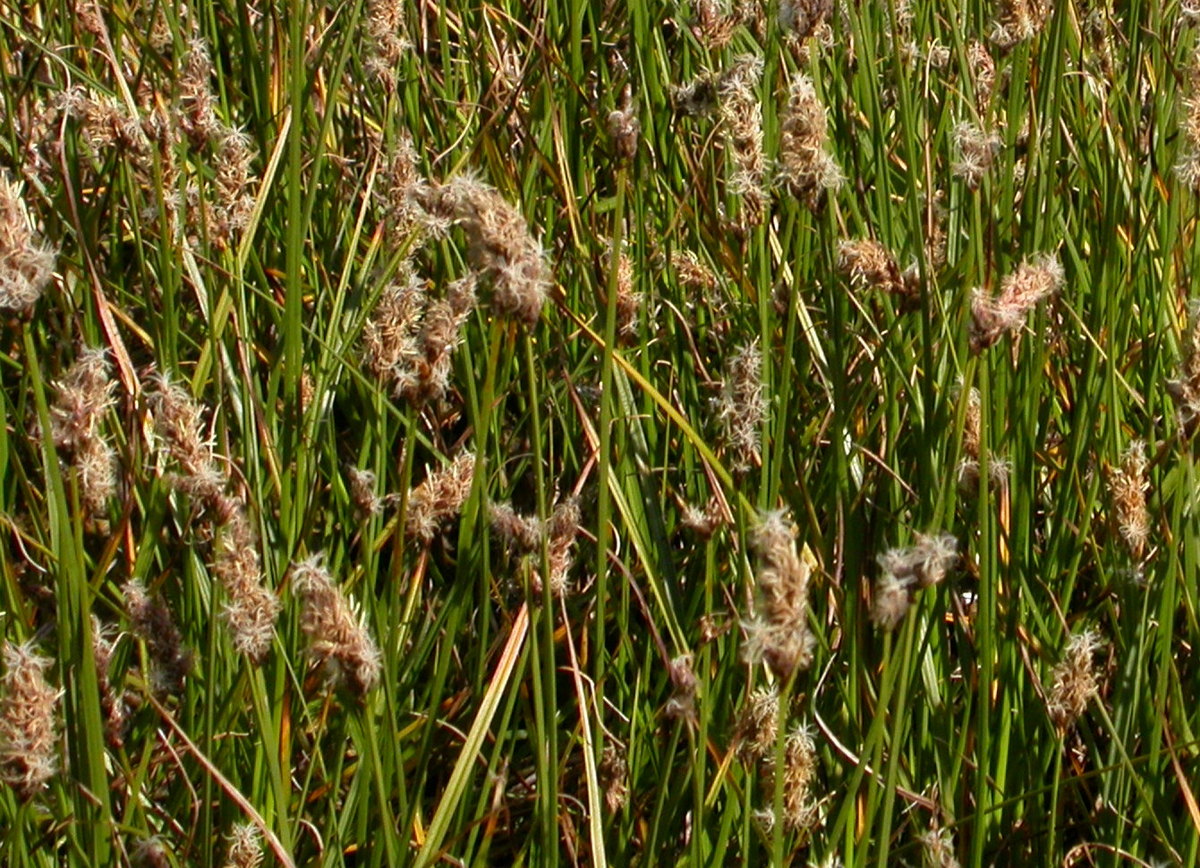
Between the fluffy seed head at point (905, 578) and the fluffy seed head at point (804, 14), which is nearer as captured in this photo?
the fluffy seed head at point (905, 578)

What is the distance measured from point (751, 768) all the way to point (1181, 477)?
17.8 inches

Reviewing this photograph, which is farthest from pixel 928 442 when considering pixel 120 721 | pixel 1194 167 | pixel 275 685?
pixel 120 721

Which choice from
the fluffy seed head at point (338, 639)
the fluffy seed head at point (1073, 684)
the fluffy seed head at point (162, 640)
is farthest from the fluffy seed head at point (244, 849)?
the fluffy seed head at point (1073, 684)

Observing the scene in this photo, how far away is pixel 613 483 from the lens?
1.40m

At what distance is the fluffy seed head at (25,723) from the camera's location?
896 mm

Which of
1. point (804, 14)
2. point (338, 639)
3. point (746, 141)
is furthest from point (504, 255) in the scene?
point (804, 14)

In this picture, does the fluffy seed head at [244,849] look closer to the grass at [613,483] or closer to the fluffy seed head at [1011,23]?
the grass at [613,483]

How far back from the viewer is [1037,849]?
1394 mm

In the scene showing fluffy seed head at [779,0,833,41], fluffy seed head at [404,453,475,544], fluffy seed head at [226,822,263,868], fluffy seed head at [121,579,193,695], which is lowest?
fluffy seed head at [226,822,263,868]

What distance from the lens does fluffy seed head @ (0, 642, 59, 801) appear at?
0.90 m

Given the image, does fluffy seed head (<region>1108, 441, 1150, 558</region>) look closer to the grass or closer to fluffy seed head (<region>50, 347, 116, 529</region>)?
the grass

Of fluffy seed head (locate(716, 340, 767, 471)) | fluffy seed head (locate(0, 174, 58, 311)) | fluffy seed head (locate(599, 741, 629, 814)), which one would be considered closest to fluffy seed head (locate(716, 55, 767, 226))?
fluffy seed head (locate(716, 340, 767, 471))

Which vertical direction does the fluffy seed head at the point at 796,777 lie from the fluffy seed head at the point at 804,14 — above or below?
below

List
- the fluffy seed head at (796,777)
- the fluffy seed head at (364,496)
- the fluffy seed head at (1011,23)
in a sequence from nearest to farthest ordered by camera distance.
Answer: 1. the fluffy seed head at (796,777)
2. the fluffy seed head at (364,496)
3. the fluffy seed head at (1011,23)
